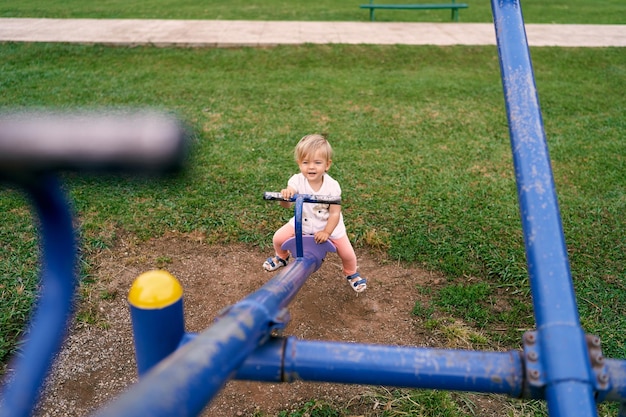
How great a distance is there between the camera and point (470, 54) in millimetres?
7945

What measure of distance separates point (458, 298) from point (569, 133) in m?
3.02

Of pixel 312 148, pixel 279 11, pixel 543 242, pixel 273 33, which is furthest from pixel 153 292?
pixel 279 11

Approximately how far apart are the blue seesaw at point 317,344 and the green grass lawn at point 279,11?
31.1 ft

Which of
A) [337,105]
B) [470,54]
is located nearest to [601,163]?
[337,105]

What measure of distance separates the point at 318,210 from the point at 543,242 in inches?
64.8

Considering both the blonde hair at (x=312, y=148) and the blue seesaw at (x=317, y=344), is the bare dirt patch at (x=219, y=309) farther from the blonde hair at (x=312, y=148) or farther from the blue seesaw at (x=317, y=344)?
the blue seesaw at (x=317, y=344)

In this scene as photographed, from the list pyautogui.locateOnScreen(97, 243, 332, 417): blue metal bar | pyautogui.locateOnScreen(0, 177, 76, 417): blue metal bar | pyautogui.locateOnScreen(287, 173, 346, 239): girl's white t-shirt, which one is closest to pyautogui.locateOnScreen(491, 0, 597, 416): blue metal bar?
pyautogui.locateOnScreen(97, 243, 332, 417): blue metal bar

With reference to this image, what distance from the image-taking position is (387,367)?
1225 millimetres

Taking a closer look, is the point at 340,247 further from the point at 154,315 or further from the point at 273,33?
the point at 273,33

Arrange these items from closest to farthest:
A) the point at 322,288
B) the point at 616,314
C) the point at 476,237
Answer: the point at 616,314 → the point at 322,288 → the point at 476,237

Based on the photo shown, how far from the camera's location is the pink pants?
114 inches

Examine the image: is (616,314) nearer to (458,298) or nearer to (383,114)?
(458,298)

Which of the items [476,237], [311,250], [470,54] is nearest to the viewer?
[311,250]

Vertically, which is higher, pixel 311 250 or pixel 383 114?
pixel 311 250
